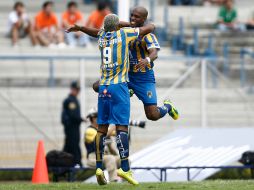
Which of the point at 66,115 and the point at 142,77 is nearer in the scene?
the point at 142,77

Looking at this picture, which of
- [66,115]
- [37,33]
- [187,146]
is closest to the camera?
[187,146]

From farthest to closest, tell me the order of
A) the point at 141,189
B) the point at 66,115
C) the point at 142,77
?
the point at 66,115 < the point at 142,77 < the point at 141,189

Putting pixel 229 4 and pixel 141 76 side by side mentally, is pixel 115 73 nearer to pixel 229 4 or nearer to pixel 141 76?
pixel 141 76

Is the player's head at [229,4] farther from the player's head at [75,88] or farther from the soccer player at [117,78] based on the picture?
the soccer player at [117,78]

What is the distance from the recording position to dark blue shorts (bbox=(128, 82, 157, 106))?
1720cm

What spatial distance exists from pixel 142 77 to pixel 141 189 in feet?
6.25

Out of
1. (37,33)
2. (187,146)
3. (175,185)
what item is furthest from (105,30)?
(37,33)

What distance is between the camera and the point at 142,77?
17.2 m

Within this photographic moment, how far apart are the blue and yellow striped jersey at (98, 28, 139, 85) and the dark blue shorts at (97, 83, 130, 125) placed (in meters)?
0.08

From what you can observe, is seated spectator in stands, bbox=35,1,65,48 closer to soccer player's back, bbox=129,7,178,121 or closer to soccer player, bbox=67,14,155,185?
soccer player's back, bbox=129,7,178,121

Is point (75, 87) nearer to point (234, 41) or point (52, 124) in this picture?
point (52, 124)

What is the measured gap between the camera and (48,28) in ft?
93.1

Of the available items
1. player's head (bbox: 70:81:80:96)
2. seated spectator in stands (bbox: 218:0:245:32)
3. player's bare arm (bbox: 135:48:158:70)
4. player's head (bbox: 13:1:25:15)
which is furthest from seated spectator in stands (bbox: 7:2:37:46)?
player's bare arm (bbox: 135:48:158:70)

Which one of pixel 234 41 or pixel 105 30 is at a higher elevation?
pixel 105 30
